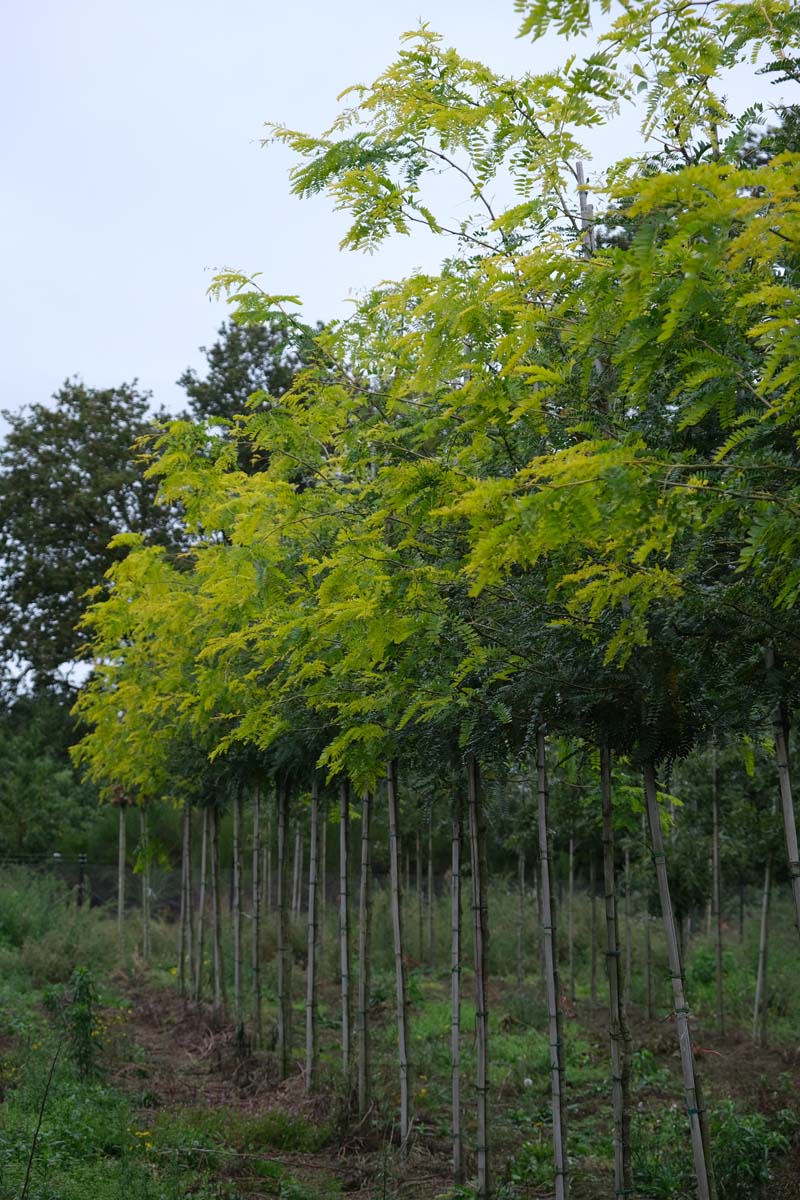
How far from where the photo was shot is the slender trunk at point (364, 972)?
831cm

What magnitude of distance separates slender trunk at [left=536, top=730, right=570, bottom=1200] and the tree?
22105 millimetres

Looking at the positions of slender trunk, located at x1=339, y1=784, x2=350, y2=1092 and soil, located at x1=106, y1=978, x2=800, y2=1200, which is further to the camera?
slender trunk, located at x1=339, y1=784, x2=350, y2=1092

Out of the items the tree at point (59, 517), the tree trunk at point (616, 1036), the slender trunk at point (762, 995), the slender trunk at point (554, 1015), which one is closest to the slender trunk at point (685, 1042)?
the tree trunk at point (616, 1036)

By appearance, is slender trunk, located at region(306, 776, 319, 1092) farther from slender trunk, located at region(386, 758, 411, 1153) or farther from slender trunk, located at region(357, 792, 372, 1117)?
slender trunk, located at region(386, 758, 411, 1153)

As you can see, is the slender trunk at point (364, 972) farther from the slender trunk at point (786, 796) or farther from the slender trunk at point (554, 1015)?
the slender trunk at point (786, 796)

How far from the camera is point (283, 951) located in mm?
10211

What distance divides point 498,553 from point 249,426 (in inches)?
126

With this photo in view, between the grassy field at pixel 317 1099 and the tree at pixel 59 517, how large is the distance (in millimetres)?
12606

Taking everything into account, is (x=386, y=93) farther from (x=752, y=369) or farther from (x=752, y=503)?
(x=752, y=503)

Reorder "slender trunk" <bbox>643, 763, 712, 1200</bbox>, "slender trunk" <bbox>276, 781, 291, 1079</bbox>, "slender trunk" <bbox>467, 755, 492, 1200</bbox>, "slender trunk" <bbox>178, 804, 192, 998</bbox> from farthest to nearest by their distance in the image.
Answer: "slender trunk" <bbox>178, 804, 192, 998</bbox> < "slender trunk" <bbox>276, 781, 291, 1079</bbox> < "slender trunk" <bbox>467, 755, 492, 1200</bbox> < "slender trunk" <bbox>643, 763, 712, 1200</bbox>

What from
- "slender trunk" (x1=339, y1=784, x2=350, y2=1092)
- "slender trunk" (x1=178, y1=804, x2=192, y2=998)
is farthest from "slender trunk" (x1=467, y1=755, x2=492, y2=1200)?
"slender trunk" (x1=178, y1=804, x2=192, y2=998)

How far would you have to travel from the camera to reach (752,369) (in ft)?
13.5

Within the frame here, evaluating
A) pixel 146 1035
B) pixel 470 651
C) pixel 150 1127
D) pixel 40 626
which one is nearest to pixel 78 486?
pixel 40 626

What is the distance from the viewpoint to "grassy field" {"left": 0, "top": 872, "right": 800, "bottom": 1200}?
6641 millimetres
